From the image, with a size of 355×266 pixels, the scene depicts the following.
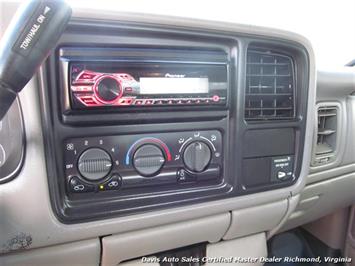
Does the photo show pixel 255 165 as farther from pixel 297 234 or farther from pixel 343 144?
pixel 297 234

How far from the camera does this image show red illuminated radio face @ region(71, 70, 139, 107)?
55 cm

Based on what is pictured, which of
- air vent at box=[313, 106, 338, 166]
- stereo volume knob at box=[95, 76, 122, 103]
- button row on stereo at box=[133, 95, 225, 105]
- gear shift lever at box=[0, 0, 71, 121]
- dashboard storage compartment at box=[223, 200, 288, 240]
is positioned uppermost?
gear shift lever at box=[0, 0, 71, 121]

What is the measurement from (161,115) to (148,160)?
8cm

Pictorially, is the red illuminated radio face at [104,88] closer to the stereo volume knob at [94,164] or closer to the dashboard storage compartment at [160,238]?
the stereo volume knob at [94,164]

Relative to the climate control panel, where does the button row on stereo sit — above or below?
above

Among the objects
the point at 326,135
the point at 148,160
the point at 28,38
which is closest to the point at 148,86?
the point at 148,160

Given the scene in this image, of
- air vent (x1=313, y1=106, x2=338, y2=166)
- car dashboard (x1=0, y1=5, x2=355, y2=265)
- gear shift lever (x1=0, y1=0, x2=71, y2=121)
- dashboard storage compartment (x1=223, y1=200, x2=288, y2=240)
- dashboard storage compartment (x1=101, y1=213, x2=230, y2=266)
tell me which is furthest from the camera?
air vent (x1=313, y1=106, x2=338, y2=166)

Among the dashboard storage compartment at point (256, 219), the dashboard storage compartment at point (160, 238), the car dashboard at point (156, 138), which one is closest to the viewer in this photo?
the car dashboard at point (156, 138)

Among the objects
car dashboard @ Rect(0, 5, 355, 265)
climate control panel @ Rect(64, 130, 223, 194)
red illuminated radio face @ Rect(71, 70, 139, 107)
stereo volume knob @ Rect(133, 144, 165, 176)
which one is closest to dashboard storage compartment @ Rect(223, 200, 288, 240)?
car dashboard @ Rect(0, 5, 355, 265)

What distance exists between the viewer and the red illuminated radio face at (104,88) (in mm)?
548

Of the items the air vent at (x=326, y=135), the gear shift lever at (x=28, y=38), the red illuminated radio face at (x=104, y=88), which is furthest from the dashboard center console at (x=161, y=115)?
the air vent at (x=326, y=135)

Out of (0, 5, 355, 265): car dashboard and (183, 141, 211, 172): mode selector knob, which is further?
(183, 141, 211, 172): mode selector knob

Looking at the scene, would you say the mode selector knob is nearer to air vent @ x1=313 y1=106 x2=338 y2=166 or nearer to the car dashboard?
the car dashboard

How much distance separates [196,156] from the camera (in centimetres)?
67
